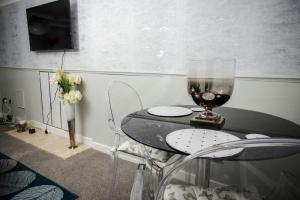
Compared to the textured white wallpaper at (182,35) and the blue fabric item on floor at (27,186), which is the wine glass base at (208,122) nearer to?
the textured white wallpaper at (182,35)

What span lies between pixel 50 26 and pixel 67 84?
0.88 m

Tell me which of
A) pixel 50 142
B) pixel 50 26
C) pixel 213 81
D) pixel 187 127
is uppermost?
pixel 50 26

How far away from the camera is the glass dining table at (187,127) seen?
0.93 m

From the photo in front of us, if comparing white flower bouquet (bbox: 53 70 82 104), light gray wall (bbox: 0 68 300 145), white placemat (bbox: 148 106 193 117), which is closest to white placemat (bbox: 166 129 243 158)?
white placemat (bbox: 148 106 193 117)

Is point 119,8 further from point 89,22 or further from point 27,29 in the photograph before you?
point 27,29

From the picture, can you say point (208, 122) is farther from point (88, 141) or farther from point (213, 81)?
point (88, 141)

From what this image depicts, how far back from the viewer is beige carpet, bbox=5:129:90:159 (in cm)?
247

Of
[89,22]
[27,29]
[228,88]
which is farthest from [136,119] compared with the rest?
[27,29]

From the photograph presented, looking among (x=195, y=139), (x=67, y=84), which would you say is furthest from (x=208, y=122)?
(x=67, y=84)

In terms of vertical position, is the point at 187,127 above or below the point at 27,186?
above

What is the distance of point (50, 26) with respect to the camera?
105 inches

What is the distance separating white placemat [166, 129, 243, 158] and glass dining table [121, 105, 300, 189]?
29 millimetres

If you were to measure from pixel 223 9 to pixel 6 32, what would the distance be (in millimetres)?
3567

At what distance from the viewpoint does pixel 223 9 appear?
1558 mm
